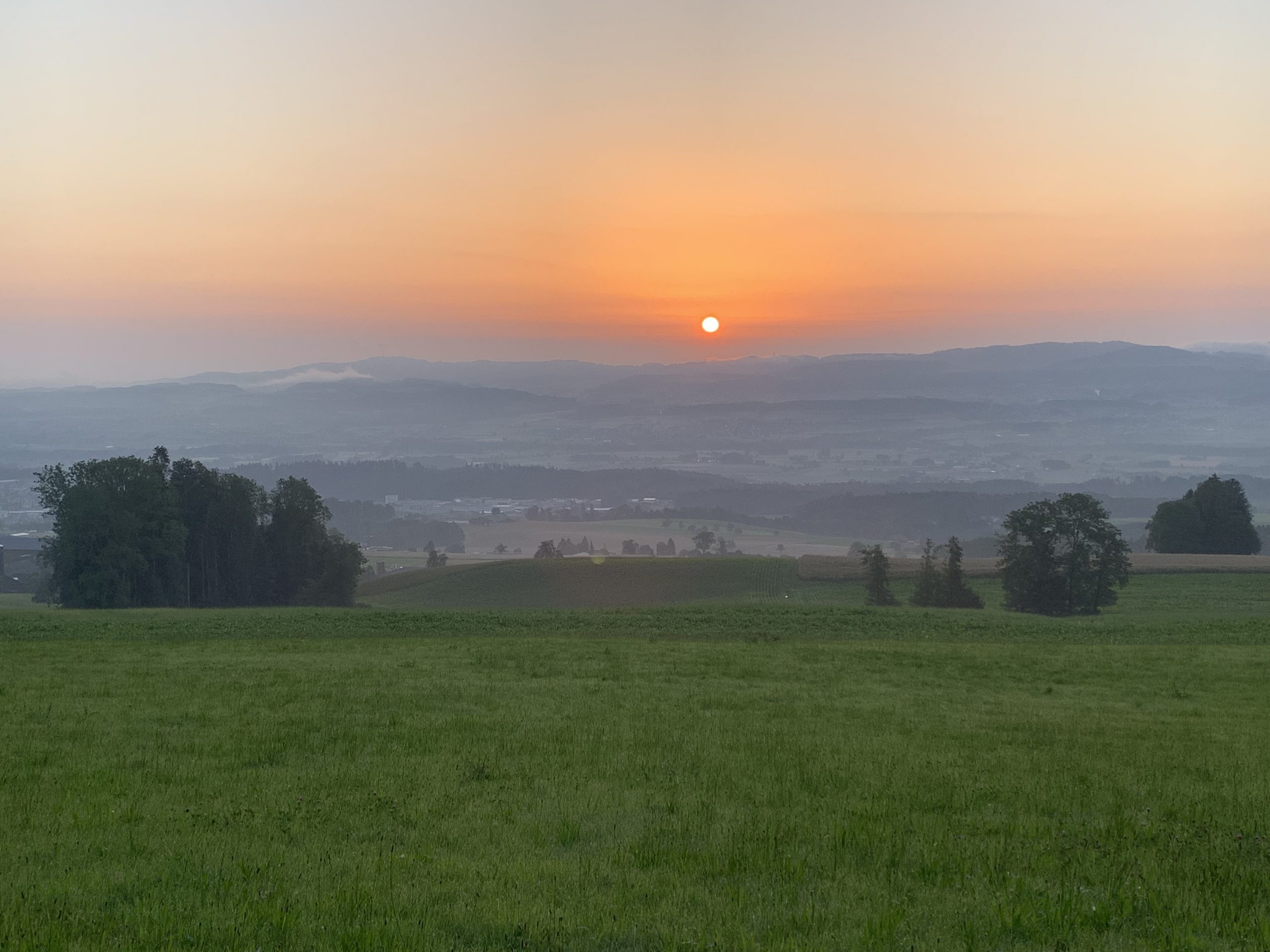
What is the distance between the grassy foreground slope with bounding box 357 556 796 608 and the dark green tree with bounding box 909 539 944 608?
Answer: 542 inches

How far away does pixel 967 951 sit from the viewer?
281 inches

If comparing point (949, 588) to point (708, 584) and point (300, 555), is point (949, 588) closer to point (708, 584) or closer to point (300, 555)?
point (708, 584)

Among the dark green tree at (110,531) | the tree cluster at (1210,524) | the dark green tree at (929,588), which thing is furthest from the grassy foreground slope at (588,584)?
the tree cluster at (1210,524)

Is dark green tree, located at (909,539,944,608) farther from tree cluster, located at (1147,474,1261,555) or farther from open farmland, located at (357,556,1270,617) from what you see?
tree cluster, located at (1147,474,1261,555)

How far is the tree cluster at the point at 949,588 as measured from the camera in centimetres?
7169

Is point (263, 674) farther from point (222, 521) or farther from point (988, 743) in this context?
point (222, 521)

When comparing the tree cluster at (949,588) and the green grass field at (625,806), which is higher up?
the green grass field at (625,806)

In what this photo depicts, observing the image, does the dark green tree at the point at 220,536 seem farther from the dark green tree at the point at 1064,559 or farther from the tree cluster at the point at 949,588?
the dark green tree at the point at 1064,559

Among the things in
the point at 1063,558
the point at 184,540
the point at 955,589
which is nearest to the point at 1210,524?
the point at 1063,558

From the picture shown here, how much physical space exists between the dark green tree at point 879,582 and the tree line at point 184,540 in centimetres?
4280

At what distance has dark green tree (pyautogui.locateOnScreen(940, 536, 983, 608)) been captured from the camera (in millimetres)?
71562

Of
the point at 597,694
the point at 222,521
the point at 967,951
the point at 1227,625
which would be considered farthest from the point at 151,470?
the point at 967,951

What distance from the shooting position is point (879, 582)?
74.1 metres

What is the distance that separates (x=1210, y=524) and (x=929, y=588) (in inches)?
1341
